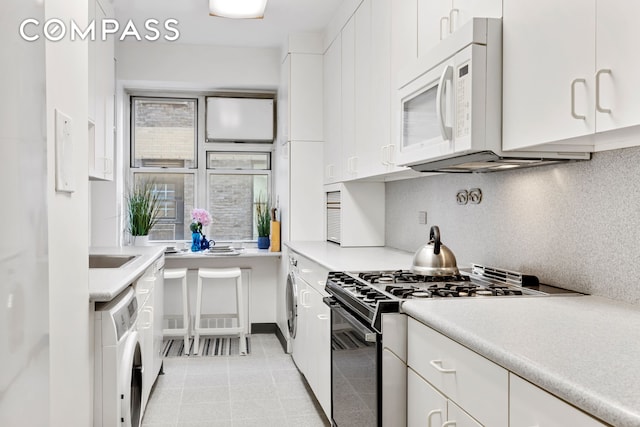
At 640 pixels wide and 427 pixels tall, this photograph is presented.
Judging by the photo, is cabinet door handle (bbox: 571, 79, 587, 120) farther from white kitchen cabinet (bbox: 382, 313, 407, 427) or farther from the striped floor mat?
the striped floor mat

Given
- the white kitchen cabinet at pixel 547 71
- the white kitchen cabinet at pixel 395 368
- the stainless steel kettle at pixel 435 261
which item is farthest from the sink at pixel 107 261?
the white kitchen cabinet at pixel 547 71

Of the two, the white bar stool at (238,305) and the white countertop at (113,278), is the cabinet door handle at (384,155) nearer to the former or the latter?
the white countertop at (113,278)

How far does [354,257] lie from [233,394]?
1227 mm

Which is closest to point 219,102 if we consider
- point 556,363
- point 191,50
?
point 191,50

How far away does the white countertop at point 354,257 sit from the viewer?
108 inches

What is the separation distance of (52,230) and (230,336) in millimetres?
3648


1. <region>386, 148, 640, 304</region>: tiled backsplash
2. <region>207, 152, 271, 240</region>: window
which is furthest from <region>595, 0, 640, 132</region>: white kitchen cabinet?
<region>207, 152, 271, 240</region>: window

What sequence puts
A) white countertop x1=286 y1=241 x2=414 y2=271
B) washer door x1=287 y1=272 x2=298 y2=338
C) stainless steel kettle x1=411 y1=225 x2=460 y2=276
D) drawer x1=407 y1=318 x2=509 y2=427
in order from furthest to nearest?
washer door x1=287 y1=272 x2=298 y2=338, white countertop x1=286 y1=241 x2=414 y2=271, stainless steel kettle x1=411 y1=225 x2=460 y2=276, drawer x1=407 y1=318 x2=509 y2=427

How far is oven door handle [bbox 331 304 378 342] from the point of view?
6.15ft

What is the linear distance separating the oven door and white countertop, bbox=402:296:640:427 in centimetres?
27

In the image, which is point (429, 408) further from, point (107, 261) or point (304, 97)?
point (304, 97)

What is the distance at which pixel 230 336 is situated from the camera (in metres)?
5.03

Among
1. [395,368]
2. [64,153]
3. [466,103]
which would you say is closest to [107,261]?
[64,153]

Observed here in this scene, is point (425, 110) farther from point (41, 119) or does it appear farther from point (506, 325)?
point (41, 119)
